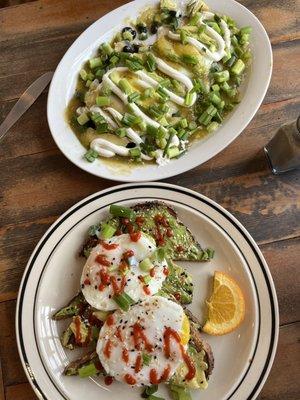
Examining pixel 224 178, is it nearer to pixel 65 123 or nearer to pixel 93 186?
pixel 93 186

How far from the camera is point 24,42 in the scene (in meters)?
2.93

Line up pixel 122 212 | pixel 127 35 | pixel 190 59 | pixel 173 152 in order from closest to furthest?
pixel 122 212 → pixel 173 152 → pixel 190 59 → pixel 127 35

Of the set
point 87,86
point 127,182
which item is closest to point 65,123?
point 87,86

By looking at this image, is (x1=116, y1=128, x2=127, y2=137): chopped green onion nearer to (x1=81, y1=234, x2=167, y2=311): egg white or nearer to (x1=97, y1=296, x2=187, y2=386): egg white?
(x1=81, y1=234, x2=167, y2=311): egg white

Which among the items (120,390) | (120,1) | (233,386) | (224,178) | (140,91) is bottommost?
(120,390)

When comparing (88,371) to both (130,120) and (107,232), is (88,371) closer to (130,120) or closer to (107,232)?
(107,232)

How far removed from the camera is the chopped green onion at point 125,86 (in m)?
2.62

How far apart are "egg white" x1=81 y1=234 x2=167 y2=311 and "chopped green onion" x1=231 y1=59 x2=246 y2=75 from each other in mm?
947

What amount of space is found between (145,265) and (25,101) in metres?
1.06

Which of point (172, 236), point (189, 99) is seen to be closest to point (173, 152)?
point (189, 99)

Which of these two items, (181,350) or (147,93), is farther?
(147,93)

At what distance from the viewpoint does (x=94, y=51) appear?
280 cm

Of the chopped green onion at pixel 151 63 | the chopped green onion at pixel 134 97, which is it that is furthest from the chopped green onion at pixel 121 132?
the chopped green onion at pixel 151 63

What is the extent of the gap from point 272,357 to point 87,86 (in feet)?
5.00
